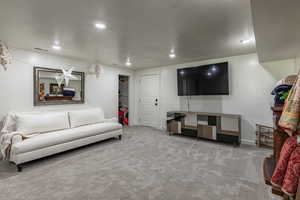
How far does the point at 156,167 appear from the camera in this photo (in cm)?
250

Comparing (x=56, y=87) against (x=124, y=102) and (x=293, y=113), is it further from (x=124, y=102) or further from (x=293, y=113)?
(x=293, y=113)

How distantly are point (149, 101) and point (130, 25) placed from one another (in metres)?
3.70

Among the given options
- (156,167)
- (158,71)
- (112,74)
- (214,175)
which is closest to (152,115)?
(158,71)

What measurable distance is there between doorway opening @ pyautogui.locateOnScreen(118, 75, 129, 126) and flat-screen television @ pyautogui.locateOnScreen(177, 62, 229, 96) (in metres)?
2.45

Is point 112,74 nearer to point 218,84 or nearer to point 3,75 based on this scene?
point 3,75

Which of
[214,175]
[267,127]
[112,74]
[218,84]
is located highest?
[112,74]

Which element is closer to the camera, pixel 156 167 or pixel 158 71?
pixel 156 167

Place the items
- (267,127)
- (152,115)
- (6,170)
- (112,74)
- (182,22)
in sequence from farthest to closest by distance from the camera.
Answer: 1. (152,115)
2. (112,74)
3. (267,127)
4. (6,170)
5. (182,22)

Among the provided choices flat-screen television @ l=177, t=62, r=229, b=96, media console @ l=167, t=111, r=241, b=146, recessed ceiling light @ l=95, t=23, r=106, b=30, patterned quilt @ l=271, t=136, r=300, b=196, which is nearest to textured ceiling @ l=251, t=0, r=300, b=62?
patterned quilt @ l=271, t=136, r=300, b=196

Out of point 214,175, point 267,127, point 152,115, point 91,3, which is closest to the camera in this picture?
point 91,3

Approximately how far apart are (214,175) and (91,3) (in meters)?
2.82

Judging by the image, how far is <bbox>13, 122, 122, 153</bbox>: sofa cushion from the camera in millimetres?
2474

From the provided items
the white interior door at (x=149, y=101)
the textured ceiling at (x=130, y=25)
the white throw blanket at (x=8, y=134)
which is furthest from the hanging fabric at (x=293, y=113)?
the white interior door at (x=149, y=101)

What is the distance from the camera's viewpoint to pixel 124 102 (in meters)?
6.36
